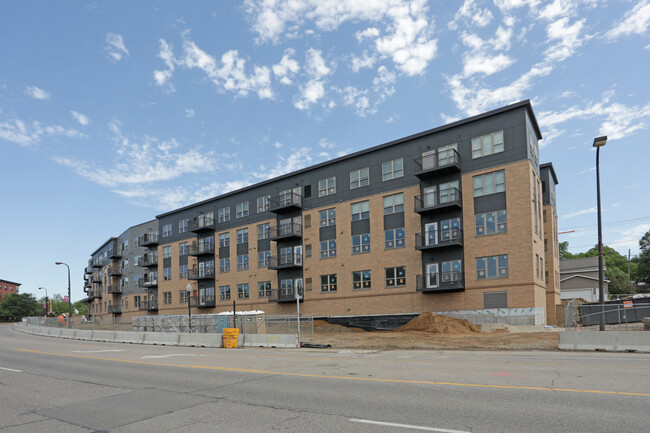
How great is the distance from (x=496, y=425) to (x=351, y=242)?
3600 centimetres

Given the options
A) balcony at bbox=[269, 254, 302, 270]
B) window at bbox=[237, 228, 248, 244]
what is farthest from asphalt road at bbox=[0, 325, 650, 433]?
window at bbox=[237, 228, 248, 244]

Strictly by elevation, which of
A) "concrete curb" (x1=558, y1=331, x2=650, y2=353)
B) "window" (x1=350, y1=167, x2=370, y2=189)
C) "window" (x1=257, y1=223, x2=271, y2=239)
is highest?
"window" (x1=350, y1=167, x2=370, y2=189)

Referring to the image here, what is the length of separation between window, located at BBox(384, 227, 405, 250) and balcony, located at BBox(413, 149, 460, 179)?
503 cm

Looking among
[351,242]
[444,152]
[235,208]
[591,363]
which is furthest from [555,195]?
[591,363]

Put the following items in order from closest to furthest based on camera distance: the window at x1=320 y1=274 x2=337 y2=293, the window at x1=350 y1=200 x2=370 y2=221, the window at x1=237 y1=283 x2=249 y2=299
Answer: the window at x1=350 y1=200 x2=370 y2=221 < the window at x1=320 y1=274 x2=337 y2=293 < the window at x1=237 y1=283 x2=249 y2=299

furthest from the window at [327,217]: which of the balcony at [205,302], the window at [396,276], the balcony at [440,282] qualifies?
the balcony at [205,302]

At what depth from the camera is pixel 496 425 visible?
647cm

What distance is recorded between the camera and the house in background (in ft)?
190

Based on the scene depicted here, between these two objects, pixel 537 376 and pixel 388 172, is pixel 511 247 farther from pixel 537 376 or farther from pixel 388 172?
pixel 537 376

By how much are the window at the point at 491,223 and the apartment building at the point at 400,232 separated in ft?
0.24

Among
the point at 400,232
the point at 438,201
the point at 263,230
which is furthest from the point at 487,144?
the point at 263,230

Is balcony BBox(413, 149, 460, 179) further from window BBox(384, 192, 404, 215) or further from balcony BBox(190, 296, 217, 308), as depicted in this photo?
balcony BBox(190, 296, 217, 308)

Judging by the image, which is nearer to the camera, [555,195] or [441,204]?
[441,204]

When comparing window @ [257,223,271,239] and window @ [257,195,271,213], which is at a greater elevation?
window @ [257,195,271,213]
